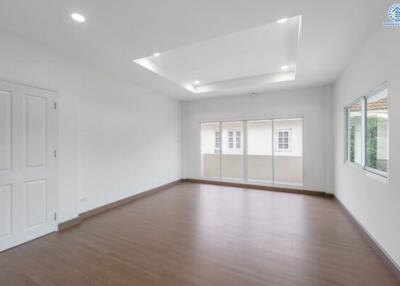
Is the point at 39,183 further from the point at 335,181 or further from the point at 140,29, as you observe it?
the point at 335,181

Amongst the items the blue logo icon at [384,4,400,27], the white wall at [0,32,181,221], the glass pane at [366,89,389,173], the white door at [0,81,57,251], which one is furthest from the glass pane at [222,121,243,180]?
the white door at [0,81,57,251]

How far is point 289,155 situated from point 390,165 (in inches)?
146

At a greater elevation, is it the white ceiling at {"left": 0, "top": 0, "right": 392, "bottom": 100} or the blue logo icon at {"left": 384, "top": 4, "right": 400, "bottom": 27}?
the white ceiling at {"left": 0, "top": 0, "right": 392, "bottom": 100}

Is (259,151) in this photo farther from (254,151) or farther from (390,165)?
(390,165)

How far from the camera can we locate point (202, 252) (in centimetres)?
249

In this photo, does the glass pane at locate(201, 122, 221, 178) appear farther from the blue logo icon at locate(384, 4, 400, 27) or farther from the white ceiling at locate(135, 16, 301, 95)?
the blue logo icon at locate(384, 4, 400, 27)

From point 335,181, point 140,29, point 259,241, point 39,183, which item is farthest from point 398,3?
point 39,183

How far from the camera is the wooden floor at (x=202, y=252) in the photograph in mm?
Result: 2025

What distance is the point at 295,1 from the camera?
202 cm

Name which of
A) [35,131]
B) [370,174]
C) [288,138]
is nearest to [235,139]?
[288,138]

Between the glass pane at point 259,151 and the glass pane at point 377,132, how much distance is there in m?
3.19

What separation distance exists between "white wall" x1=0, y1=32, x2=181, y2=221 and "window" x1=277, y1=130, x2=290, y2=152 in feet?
11.9

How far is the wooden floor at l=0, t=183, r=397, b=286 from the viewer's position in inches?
79.7

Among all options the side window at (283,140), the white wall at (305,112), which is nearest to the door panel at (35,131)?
the white wall at (305,112)
